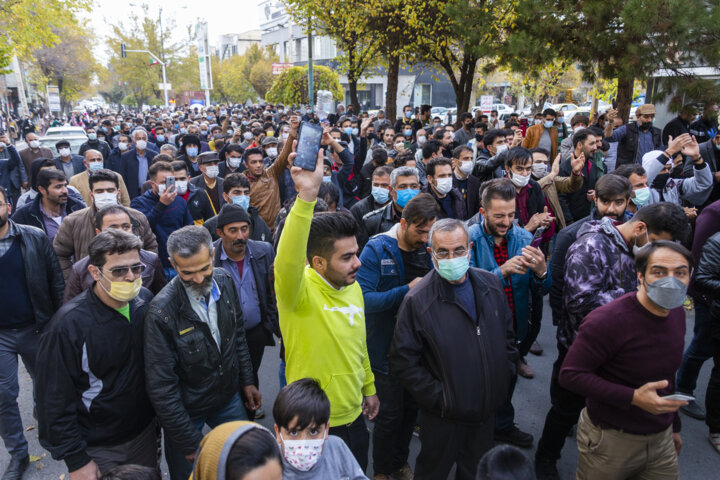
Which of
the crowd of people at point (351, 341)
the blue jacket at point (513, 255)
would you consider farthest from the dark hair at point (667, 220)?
the blue jacket at point (513, 255)

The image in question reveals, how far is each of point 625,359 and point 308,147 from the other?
1953mm

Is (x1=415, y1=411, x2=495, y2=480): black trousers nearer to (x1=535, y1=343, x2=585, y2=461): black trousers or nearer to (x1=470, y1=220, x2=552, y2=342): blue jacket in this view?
(x1=535, y1=343, x2=585, y2=461): black trousers

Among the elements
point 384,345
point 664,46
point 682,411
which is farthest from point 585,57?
point 384,345

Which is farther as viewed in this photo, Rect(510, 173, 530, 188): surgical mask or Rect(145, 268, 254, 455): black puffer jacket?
Rect(510, 173, 530, 188): surgical mask

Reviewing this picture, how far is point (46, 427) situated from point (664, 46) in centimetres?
941

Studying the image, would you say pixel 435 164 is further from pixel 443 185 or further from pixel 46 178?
pixel 46 178

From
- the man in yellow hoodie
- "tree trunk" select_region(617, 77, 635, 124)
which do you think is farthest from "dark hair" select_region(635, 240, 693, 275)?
"tree trunk" select_region(617, 77, 635, 124)

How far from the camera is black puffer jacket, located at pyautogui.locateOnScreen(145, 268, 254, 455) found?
2814mm

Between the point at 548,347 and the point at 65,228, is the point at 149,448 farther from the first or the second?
the point at 548,347

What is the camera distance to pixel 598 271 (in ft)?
11.0

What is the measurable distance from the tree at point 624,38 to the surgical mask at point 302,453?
8265 mm

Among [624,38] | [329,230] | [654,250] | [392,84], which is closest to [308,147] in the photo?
[329,230]

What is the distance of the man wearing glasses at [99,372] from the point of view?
8.56ft

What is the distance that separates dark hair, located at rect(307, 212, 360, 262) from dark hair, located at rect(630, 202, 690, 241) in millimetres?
2010
